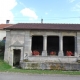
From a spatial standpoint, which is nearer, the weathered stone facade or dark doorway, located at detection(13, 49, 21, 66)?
the weathered stone facade

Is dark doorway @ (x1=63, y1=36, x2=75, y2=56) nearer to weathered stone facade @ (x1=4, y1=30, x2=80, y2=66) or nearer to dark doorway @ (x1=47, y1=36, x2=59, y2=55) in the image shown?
dark doorway @ (x1=47, y1=36, x2=59, y2=55)

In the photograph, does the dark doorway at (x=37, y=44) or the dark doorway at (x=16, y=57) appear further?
the dark doorway at (x=37, y=44)

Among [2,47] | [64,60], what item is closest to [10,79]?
→ [64,60]

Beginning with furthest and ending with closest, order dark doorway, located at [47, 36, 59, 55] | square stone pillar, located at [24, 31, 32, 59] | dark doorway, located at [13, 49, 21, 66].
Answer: dark doorway, located at [47, 36, 59, 55] < dark doorway, located at [13, 49, 21, 66] < square stone pillar, located at [24, 31, 32, 59]

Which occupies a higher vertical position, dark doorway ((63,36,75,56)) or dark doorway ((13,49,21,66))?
dark doorway ((63,36,75,56))

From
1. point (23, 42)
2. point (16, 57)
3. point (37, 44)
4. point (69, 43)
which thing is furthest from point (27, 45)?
point (69, 43)

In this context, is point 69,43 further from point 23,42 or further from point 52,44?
point 23,42

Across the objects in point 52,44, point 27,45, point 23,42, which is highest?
point 23,42

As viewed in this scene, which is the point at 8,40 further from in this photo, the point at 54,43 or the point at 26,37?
the point at 54,43

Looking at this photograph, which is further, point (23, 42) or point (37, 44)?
point (37, 44)

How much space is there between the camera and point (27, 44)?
2597 cm

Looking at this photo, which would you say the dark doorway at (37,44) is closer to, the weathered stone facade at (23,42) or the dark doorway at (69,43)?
the dark doorway at (69,43)

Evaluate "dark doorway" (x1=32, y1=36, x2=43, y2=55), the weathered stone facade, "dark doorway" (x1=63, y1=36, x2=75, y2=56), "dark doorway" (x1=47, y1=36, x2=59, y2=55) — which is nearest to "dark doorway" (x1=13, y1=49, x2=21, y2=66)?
the weathered stone facade

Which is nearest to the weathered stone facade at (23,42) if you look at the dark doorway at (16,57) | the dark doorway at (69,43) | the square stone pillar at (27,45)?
the square stone pillar at (27,45)
